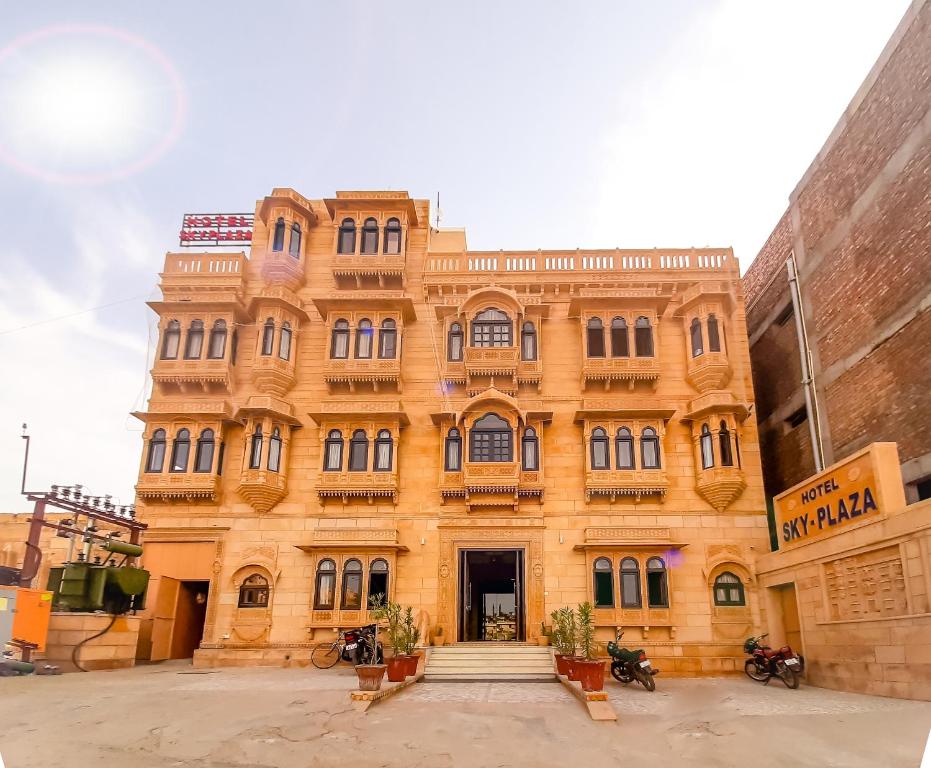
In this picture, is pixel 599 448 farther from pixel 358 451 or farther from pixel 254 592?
pixel 254 592

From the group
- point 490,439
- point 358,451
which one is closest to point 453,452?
point 490,439

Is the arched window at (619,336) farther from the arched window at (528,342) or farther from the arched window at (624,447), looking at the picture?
the arched window at (624,447)

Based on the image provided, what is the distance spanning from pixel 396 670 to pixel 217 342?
12.1 metres

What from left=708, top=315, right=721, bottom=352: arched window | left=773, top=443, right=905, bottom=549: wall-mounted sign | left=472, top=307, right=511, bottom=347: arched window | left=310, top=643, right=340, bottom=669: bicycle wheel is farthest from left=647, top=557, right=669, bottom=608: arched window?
left=310, top=643, right=340, bottom=669: bicycle wheel

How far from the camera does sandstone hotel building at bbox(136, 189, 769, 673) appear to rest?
18516 millimetres

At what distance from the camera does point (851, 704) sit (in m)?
11.5

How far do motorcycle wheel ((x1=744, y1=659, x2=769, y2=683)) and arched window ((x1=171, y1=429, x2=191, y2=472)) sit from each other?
15.9m

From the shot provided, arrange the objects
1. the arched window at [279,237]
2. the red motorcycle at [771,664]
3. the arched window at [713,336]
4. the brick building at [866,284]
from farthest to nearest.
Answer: the arched window at [279,237] < the arched window at [713,336] < the brick building at [866,284] < the red motorcycle at [771,664]

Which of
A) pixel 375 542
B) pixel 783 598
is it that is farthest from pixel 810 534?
pixel 375 542

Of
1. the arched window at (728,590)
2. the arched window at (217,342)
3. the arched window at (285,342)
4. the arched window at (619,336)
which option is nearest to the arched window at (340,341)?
the arched window at (285,342)

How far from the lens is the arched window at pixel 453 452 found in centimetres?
1972

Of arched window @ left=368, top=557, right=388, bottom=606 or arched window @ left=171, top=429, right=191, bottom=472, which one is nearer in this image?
arched window @ left=368, top=557, right=388, bottom=606

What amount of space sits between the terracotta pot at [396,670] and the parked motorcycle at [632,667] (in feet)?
15.1

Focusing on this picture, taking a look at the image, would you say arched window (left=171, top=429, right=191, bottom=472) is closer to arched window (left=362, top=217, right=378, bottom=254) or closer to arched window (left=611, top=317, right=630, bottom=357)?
arched window (left=362, top=217, right=378, bottom=254)
